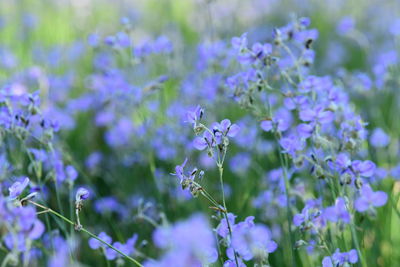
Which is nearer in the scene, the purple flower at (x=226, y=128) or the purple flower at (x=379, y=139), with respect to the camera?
the purple flower at (x=226, y=128)

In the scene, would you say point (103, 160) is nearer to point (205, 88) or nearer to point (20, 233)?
point (205, 88)

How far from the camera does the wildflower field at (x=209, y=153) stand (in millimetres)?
1457

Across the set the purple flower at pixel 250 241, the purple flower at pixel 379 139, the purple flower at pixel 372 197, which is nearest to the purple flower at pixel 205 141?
the purple flower at pixel 250 241

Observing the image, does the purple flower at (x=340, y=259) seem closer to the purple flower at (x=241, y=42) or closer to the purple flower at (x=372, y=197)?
the purple flower at (x=372, y=197)

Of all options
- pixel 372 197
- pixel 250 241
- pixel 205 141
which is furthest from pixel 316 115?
pixel 250 241

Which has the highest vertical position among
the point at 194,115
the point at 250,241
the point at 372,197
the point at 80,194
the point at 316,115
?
the point at 316,115

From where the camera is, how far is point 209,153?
1420 mm

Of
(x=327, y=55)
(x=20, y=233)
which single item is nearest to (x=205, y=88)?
(x=20, y=233)

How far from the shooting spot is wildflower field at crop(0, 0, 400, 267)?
1.46m

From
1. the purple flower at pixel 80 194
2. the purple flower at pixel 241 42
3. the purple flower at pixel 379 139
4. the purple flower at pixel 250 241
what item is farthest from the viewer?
the purple flower at pixel 379 139

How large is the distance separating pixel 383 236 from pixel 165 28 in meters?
2.59

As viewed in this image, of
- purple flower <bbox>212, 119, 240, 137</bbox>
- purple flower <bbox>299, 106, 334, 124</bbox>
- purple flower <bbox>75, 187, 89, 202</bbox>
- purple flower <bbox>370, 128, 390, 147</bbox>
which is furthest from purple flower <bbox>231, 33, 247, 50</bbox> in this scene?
purple flower <bbox>370, 128, 390, 147</bbox>

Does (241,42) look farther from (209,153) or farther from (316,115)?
(209,153)

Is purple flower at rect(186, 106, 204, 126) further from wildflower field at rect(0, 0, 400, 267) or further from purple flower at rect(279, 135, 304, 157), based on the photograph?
purple flower at rect(279, 135, 304, 157)
